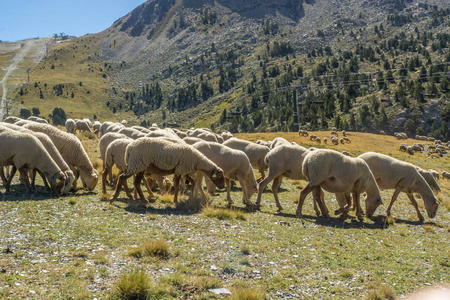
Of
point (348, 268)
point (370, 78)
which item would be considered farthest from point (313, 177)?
point (370, 78)

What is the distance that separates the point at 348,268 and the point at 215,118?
149m

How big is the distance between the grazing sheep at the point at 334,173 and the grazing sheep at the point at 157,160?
4.87 m

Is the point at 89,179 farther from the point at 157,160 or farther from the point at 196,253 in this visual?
Result: the point at 196,253

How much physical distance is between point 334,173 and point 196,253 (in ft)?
28.8

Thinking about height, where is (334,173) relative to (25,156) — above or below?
below

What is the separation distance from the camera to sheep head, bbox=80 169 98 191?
17719 millimetres

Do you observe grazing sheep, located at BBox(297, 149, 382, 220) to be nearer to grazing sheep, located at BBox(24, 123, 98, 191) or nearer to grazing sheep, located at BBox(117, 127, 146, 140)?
grazing sheep, located at BBox(24, 123, 98, 191)

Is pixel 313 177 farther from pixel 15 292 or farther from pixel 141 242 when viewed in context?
pixel 15 292

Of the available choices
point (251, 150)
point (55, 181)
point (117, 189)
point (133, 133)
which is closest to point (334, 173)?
point (251, 150)

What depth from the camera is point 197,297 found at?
699cm

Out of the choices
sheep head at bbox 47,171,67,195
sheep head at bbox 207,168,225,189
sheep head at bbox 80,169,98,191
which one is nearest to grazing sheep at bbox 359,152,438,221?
sheep head at bbox 207,168,225,189

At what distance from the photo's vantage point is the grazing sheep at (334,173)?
15586 mm

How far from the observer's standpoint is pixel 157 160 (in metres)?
14.6

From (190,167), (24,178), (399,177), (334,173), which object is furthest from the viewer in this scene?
(399,177)
